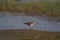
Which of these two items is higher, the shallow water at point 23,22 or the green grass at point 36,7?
the green grass at point 36,7

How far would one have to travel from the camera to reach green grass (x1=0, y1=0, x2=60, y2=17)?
247cm

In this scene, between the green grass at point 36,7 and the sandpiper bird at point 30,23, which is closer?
the sandpiper bird at point 30,23

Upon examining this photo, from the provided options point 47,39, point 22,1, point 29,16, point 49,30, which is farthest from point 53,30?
point 22,1

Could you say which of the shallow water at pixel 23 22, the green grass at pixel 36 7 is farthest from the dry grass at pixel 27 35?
the green grass at pixel 36 7

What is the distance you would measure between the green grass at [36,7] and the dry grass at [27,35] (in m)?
0.29

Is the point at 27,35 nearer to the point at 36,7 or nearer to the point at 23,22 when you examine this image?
the point at 23,22

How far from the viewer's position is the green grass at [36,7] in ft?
8.10

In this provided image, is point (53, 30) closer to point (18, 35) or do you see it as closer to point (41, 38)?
point (41, 38)

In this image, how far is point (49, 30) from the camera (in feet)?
7.74

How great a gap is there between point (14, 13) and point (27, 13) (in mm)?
191

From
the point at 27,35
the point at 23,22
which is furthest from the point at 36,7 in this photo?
the point at 27,35

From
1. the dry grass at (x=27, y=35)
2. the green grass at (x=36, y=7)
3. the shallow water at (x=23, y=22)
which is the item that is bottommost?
the dry grass at (x=27, y=35)

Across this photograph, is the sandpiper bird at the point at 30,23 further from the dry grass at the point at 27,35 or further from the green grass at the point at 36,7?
the green grass at the point at 36,7

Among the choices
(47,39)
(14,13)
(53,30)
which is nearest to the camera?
(47,39)
